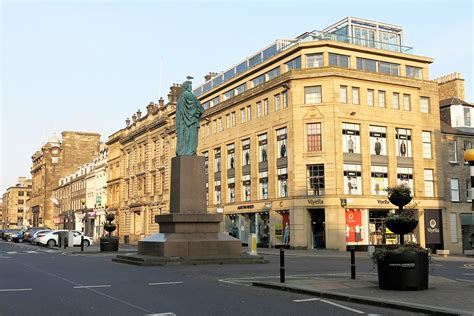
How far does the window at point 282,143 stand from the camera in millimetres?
44219

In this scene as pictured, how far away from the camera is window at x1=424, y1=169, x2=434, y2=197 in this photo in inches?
1815

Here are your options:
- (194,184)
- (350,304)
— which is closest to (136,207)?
(194,184)

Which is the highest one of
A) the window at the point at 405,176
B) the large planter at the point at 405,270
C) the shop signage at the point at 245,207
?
the window at the point at 405,176

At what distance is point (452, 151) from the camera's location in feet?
160

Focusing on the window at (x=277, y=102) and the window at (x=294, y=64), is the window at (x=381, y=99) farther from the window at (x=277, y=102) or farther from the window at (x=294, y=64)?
the window at (x=277, y=102)

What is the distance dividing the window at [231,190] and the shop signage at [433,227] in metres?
18.2

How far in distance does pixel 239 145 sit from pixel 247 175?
3243 millimetres

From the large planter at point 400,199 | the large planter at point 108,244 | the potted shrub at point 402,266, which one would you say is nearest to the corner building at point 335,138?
the large planter at point 108,244

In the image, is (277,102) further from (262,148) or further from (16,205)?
(16,205)

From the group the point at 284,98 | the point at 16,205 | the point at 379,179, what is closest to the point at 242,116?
the point at 284,98

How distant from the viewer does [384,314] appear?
874cm

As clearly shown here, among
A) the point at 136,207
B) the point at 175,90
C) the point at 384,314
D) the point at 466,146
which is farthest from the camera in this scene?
the point at 136,207

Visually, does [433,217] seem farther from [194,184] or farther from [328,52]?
[194,184]

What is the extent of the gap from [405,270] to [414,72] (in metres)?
40.0
